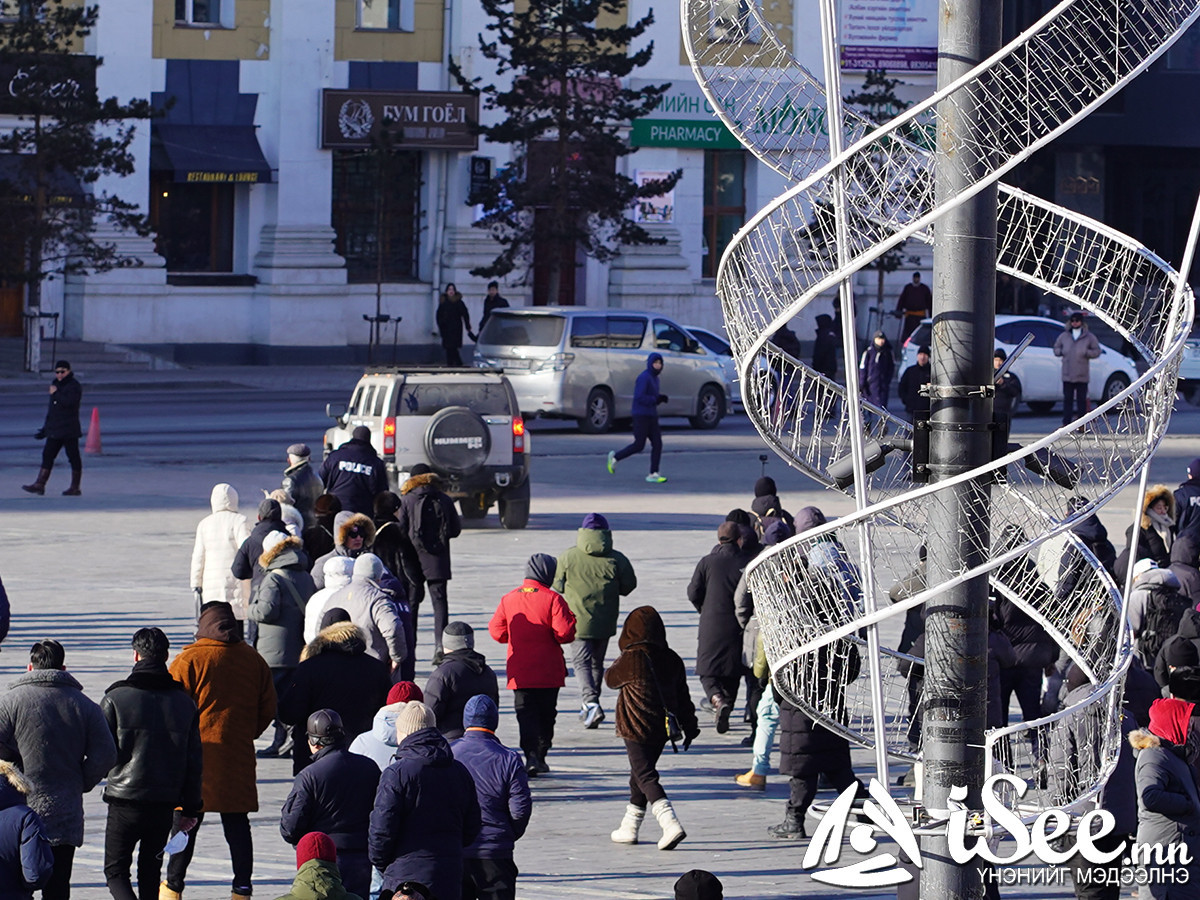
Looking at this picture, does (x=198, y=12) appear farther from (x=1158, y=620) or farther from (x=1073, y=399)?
(x=1158, y=620)

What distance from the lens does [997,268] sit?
6715mm

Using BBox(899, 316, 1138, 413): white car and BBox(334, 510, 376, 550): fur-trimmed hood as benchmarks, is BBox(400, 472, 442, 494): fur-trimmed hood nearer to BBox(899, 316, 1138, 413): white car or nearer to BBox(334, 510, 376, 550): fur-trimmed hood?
BBox(334, 510, 376, 550): fur-trimmed hood

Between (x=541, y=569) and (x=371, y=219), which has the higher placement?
(x=371, y=219)

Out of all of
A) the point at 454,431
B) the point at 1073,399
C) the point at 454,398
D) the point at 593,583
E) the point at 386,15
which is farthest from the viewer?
the point at 386,15

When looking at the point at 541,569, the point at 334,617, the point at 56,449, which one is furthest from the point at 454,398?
the point at 334,617

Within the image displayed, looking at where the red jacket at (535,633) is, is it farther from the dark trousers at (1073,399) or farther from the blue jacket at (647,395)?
Answer: the dark trousers at (1073,399)

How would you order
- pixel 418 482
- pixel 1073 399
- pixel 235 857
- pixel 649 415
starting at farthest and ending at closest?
pixel 1073 399
pixel 649 415
pixel 418 482
pixel 235 857

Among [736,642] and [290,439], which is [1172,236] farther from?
[736,642]

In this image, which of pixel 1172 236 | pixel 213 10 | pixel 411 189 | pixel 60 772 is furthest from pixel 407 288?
pixel 60 772

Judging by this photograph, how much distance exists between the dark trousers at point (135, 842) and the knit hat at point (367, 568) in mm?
2812

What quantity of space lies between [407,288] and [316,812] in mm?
39809

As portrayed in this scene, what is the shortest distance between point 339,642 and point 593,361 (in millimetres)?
22675

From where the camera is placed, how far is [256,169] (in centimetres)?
4594
